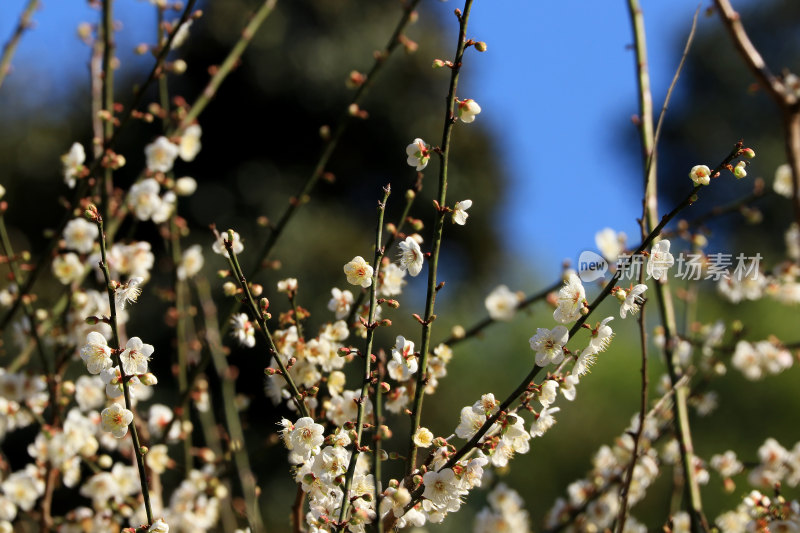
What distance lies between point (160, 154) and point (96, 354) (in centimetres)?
90

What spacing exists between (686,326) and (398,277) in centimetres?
100

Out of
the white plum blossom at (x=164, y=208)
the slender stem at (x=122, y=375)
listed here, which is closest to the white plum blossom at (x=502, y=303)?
the white plum blossom at (x=164, y=208)

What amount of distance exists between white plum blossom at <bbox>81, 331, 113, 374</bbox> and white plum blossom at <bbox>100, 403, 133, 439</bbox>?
0.20ft

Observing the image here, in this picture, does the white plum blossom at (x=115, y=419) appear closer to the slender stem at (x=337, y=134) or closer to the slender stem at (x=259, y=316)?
the slender stem at (x=259, y=316)

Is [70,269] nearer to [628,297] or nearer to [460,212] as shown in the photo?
[460,212]

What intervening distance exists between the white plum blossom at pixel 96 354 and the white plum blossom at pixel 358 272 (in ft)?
1.20

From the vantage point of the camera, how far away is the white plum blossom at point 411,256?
3.77 ft

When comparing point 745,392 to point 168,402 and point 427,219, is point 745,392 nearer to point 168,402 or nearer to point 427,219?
point 427,219

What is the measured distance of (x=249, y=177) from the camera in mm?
8805

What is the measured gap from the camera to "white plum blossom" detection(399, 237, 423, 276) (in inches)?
45.3

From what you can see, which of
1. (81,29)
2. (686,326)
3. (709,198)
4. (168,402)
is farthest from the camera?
(709,198)

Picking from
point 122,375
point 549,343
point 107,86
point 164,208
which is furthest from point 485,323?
point 107,86

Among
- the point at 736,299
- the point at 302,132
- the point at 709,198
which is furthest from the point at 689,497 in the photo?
the point at 709,198

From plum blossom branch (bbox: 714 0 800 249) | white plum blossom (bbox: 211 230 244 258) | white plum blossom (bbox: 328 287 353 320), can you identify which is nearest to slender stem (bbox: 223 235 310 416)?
white plum blossom (bbox: 211 230 244 258)
